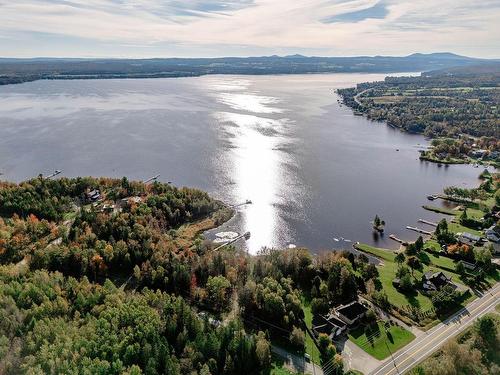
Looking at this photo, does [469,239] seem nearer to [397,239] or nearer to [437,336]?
[397,239]

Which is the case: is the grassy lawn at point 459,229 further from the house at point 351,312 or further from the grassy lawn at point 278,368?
the grassy lawn at point 278,368

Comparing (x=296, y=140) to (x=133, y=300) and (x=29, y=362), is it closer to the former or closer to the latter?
(x=133, y=300)

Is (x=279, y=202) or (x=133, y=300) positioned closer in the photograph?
(x=133, y=300)

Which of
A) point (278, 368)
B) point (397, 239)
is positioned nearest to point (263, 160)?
point (397, 239)

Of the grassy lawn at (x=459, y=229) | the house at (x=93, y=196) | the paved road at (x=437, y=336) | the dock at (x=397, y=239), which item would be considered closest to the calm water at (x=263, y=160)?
the dock at (x=397, y=239)

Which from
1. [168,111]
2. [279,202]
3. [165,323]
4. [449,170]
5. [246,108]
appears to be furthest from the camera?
[246,108]

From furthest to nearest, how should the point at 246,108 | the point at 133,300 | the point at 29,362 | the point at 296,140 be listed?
1. the point at 246,108
2. the point at 296,140
3. the point at 133,300
4. the point at 29,362

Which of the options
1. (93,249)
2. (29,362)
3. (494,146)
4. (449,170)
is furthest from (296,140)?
(29,362)
